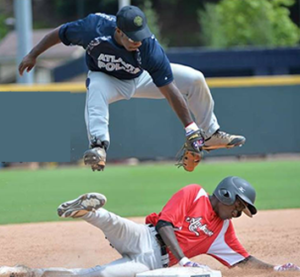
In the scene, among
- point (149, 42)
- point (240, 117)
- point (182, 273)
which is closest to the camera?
point (182, 273)

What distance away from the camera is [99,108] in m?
6.18

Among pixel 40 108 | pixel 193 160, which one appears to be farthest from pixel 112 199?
pixel 193 160

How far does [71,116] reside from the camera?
46.1ft

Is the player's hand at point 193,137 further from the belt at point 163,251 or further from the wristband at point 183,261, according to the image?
the wristband at point 183,261

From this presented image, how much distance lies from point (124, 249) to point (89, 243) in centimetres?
246

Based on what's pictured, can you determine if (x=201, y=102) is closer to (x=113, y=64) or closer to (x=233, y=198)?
(x=113, y=64)

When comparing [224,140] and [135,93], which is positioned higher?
[135,93]

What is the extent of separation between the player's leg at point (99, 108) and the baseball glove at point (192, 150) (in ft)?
2.26

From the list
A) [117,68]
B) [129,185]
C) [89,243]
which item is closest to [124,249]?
[117,68]

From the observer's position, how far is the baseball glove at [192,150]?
246 inches

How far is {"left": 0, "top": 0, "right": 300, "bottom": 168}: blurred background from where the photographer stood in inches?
583

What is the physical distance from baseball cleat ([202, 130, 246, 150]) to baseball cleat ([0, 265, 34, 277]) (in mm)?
2101

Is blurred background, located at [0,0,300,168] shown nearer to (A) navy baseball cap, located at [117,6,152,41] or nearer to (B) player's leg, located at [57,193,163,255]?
(A) navy baseball cap, located at [117,6,152,41]

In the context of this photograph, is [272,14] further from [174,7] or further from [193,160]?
[193,160]
